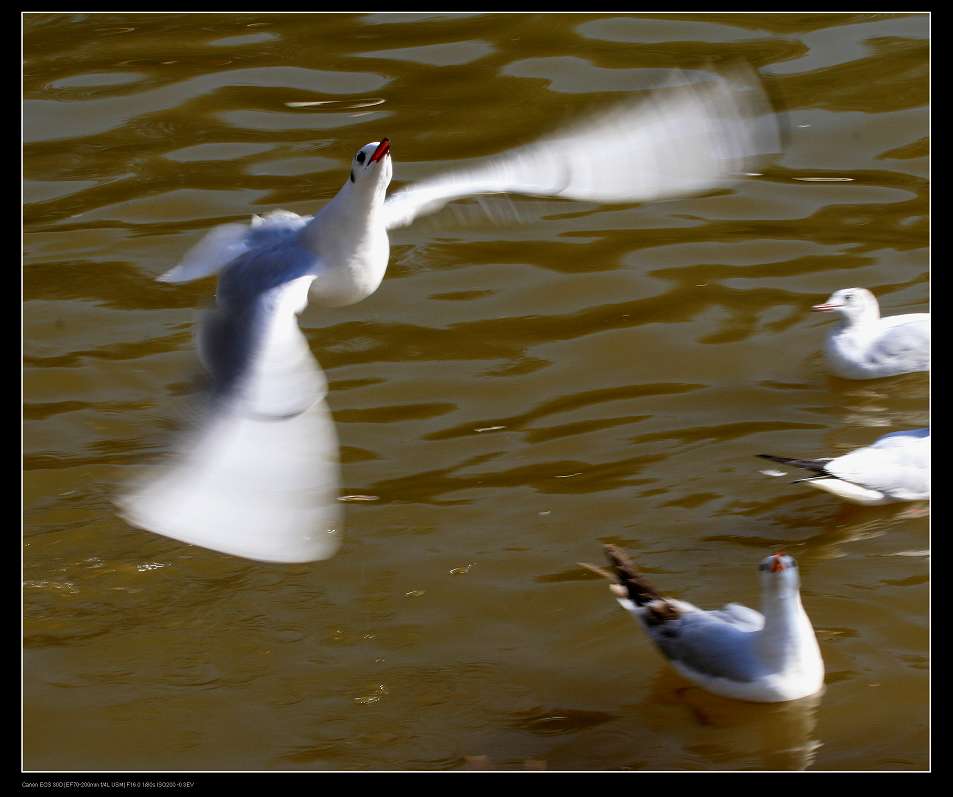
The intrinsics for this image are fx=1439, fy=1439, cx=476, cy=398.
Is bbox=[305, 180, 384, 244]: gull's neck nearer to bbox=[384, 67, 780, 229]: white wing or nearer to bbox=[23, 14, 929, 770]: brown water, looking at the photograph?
bbox=[384, 67, 780, 229]: white wing

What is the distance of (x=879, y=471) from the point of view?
18.1 ft

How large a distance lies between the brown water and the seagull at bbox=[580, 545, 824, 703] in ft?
0.34

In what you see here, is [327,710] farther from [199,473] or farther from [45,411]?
[45,411]

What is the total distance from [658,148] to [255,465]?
1.93m

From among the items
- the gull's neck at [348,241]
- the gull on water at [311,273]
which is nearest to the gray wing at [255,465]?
the gull on water at [311,273]

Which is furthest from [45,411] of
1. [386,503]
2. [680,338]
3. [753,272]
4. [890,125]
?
[890,125]

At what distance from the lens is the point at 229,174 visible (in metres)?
8.48

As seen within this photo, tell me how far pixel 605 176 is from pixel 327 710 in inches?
78.6

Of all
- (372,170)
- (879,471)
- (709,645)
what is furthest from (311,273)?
(879,471)

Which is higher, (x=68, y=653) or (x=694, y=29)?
(x=694, y=29)

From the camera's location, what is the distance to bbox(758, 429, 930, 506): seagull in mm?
5496

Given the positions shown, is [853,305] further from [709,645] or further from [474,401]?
[709,645]

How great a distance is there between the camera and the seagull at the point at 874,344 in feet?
21.3

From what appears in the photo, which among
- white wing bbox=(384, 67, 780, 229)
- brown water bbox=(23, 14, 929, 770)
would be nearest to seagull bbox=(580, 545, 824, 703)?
brown water bbox=(23, 14, 929, 770)
